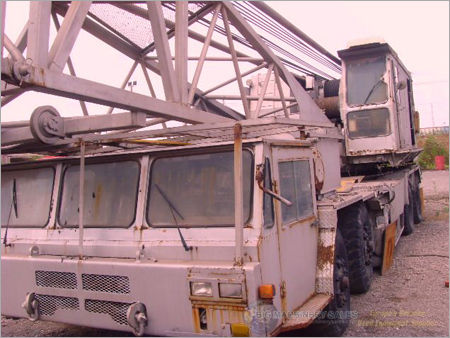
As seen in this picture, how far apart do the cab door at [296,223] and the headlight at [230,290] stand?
49 centimetres

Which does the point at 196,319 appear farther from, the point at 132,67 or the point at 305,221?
the point at 132,67

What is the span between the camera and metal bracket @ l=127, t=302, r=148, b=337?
3189 mm

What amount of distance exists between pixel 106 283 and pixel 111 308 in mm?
194

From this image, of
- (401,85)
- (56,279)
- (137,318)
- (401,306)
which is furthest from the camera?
(401,85)

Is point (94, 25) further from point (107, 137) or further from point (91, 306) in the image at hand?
point (91, 306)

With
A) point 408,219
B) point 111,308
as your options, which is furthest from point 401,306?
point 408,219

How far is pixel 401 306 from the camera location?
4.93 meters

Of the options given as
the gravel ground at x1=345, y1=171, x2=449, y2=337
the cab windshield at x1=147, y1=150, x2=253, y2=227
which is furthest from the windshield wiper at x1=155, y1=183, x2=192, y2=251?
the gravel ground at x1=345, y1=171, x2=449, y2=337

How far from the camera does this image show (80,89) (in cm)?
278

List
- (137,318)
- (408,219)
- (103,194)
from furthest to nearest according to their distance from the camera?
(408,219)
(103,194)
(137,318)

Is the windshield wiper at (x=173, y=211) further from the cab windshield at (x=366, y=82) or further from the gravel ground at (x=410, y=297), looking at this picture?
the cab windshield at (x=366, y=82)

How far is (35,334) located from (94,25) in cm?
329

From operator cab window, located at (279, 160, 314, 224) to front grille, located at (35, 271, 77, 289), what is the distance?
1.71 metres

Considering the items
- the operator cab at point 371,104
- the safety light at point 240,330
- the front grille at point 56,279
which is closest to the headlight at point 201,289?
the safety light at point 240,330
